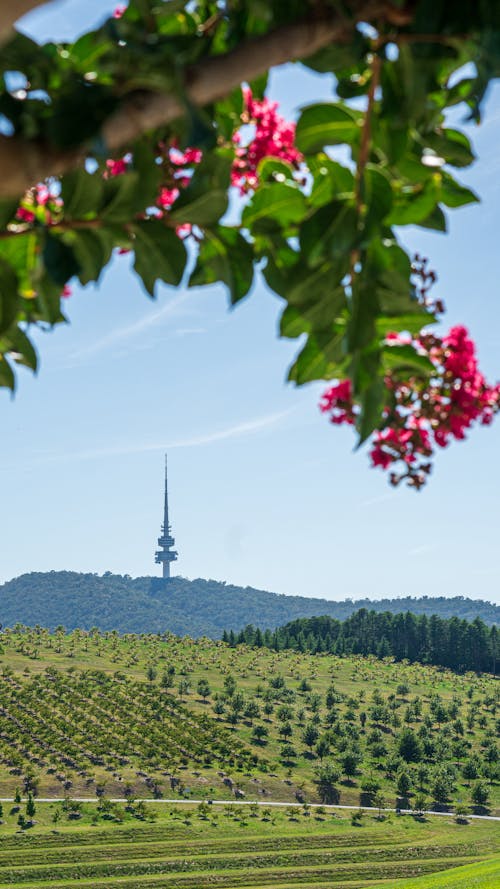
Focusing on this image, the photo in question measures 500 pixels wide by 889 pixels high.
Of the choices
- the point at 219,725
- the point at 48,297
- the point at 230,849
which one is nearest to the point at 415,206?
A: the point at 48,297

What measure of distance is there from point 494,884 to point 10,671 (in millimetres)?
73919

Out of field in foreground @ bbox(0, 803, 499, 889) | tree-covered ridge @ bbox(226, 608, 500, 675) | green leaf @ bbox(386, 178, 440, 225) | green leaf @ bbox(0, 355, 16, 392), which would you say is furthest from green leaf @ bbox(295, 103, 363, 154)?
tree-covered ridge @ bbox(226, 608, 500, 675)

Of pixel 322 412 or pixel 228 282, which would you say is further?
pixel 322 412

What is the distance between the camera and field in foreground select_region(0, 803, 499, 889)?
54.0 metres

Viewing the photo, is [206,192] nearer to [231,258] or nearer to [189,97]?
[231,258]

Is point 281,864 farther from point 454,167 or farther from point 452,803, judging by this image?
point 454,167

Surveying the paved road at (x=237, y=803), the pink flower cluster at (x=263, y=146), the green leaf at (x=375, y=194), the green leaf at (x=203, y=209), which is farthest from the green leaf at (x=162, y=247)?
the paved road at (x=237, y=803)

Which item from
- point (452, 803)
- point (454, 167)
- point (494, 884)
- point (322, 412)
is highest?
point (454, 167)

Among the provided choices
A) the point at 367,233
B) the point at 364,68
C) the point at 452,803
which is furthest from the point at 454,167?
the point at 452,803

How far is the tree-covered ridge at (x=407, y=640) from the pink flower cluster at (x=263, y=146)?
142 meters

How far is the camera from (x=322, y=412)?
11.6 ft

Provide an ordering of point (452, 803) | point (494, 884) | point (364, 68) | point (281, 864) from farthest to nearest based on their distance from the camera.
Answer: point (452, 803), point (281, 864), point (494, 884), point (364, 68)

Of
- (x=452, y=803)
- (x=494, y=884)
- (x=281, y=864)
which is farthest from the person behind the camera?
(x=452, y=803)

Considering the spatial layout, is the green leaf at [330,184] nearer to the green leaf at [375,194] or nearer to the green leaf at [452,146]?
the green leaf at [375,194]
